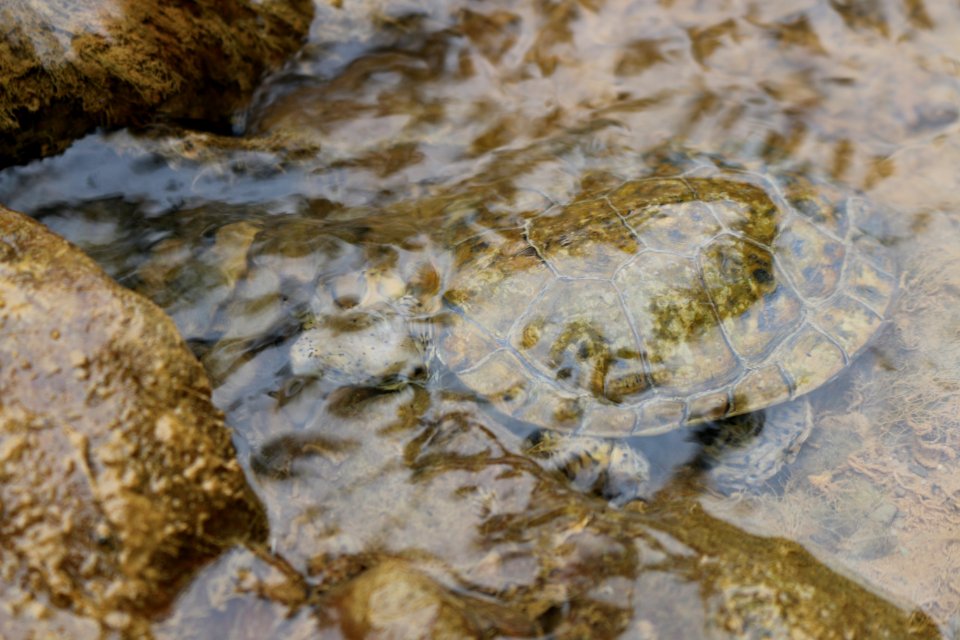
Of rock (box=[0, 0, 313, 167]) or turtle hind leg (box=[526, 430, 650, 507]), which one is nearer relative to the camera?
turtle hind leg (box=[526, 430, 650, 507])

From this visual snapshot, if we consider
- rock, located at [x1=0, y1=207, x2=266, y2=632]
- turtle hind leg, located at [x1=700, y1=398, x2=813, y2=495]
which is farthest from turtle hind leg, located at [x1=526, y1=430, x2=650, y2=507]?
rock, located at [x1=0, y1=207, x2=266, y2=632]

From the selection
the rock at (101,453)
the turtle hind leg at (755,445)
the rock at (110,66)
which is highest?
the rock at (110,66)

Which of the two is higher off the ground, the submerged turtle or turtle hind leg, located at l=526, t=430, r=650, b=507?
the submerged turtle

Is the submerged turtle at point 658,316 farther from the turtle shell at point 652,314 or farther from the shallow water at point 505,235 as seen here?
the shallow water at point 505,235

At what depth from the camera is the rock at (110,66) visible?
10.9 feet

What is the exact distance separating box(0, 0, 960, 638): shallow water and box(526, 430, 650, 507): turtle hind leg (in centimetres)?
11

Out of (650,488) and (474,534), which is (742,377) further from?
(474,534)

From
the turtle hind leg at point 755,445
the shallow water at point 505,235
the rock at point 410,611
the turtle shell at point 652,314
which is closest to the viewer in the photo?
the rock at point 410,611

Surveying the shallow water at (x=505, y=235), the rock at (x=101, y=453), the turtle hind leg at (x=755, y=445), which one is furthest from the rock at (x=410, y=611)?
the turtle hind leg at (x=755, y=445)

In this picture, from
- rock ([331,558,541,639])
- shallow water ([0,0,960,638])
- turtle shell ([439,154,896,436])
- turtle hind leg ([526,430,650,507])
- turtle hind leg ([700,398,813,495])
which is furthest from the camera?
turtle hind leg ([700,398,813,495])

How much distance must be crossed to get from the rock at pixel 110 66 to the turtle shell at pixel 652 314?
6.26 ft

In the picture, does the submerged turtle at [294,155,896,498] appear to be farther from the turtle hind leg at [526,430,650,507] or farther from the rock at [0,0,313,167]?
the rock at [0,0,313,167]

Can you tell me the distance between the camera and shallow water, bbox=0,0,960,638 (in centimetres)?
258

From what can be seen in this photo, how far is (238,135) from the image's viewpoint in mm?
4363
